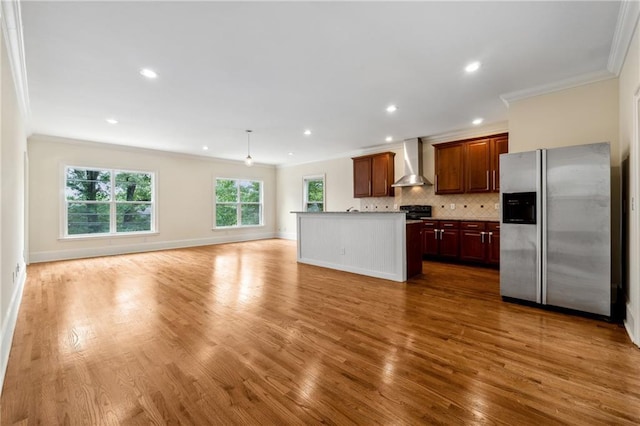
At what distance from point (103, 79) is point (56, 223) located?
467 cm

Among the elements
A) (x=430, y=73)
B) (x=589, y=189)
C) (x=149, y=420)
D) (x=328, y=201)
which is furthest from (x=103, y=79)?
(x=328, y=201)

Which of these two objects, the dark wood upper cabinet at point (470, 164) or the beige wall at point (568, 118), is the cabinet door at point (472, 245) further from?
the beige wall at point (568, 118)

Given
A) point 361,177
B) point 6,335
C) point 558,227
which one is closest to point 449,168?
point 361,177

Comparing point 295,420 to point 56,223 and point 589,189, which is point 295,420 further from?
point 56,223

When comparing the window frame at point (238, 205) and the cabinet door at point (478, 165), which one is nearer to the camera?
the cabinet door at point (478, 165)

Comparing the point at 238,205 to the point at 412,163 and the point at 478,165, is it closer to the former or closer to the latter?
the point at 412,163

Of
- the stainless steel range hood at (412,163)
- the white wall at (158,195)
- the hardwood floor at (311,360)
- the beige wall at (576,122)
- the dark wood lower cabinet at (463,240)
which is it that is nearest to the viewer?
the hardwood floor at (311,360)

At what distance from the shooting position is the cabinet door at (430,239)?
233 inches

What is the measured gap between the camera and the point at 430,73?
3359 millimetres

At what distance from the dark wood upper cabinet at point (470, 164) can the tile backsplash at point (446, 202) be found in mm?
310

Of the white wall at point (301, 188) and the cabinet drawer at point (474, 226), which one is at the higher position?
the white wall at point (301, 188)

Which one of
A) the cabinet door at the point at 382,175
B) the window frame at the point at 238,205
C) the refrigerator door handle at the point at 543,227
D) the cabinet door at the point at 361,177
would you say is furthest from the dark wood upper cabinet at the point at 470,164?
the window frame at the point at 238,205

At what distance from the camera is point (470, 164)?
18.5 ft

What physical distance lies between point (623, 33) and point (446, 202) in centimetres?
399
